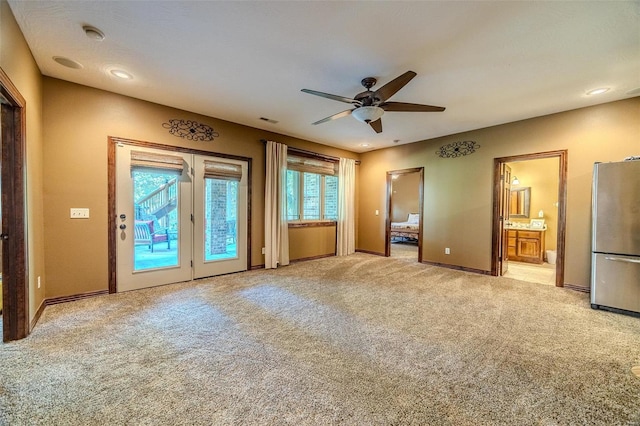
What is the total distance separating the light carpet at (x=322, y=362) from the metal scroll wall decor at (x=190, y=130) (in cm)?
237

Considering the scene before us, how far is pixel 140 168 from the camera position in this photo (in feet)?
12.2

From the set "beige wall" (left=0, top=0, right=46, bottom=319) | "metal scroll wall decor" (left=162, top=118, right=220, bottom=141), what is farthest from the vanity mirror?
"beige wall" (left=0, top=0, right=46, bottom=319)

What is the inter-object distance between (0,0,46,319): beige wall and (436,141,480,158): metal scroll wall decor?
592 centimetres

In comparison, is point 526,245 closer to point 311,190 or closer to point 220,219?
point 311,190

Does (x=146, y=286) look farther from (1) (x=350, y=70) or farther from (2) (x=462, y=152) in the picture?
(2) (x=462, y=152)

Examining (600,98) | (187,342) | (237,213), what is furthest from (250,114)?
(600,98)

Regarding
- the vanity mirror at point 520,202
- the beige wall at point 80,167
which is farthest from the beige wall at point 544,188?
the beige wall at point 80,167

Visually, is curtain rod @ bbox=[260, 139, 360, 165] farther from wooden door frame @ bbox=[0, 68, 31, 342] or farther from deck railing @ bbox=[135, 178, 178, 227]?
wooden door frame @ bbox=[0, 68, 31, 342]

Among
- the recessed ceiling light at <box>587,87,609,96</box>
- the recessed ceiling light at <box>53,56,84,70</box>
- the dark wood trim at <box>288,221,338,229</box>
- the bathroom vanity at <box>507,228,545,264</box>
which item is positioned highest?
the recessed ceiling light at <box>53,56,84,70</box>

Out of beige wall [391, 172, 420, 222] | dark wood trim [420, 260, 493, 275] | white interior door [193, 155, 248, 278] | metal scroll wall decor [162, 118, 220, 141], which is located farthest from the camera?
beige wall [391, 172, 420, 222]

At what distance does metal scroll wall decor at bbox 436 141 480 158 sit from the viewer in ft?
16.3

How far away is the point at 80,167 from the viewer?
330 cm

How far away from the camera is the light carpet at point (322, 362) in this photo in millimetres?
1567

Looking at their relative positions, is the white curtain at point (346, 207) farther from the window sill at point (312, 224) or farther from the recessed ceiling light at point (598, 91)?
the recessed ceiling light at point (598, 91)
